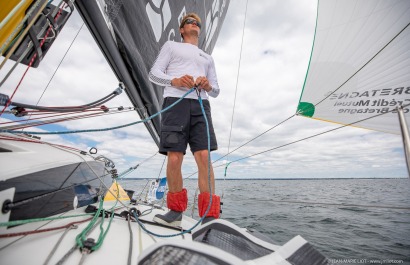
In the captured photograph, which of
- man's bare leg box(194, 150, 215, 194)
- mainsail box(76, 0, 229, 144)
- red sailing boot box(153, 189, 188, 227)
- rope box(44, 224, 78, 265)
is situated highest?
mainsail box(76, 0, 229, 144)

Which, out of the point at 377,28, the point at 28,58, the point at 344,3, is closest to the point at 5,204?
the point at 28,58

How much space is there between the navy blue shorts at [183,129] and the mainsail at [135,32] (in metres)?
0.84

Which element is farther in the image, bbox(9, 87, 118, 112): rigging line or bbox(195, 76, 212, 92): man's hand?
bbox(195, 76, 212, 92): man's hand

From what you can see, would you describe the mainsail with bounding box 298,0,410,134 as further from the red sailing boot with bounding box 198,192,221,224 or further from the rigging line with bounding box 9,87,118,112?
the rigging line with bounding box 9,87,118,112

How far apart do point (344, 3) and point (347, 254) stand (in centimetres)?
425

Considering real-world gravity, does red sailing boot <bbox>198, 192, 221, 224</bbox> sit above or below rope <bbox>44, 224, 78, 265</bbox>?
above

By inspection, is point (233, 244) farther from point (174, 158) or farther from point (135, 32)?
point (135, 32)

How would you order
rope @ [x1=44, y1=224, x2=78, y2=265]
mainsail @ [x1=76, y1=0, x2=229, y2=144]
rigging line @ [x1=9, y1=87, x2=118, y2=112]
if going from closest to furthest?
rope @ [x1=44, y1=224, x2=78, y2=265] → rigging line @ [x1=9, y1=87, x2=118, y2=112] → mainsail @ [x1=76, y1=0, x2=229, y2=144]

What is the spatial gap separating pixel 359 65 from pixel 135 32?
239cm

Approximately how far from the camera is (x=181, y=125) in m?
1.61

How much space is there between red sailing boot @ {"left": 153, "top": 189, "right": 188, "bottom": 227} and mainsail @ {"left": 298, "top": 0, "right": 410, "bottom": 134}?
5.63 ft

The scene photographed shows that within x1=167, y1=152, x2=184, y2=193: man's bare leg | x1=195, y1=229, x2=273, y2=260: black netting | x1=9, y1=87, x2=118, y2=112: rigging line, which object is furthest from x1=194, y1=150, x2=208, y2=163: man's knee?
x1=9, y1=87, x2=118, y2=112: rigging line

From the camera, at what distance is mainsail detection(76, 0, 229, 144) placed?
1.73 m

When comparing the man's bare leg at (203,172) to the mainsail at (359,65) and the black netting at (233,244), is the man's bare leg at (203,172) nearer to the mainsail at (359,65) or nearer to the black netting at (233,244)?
the black netting at (233,244)
